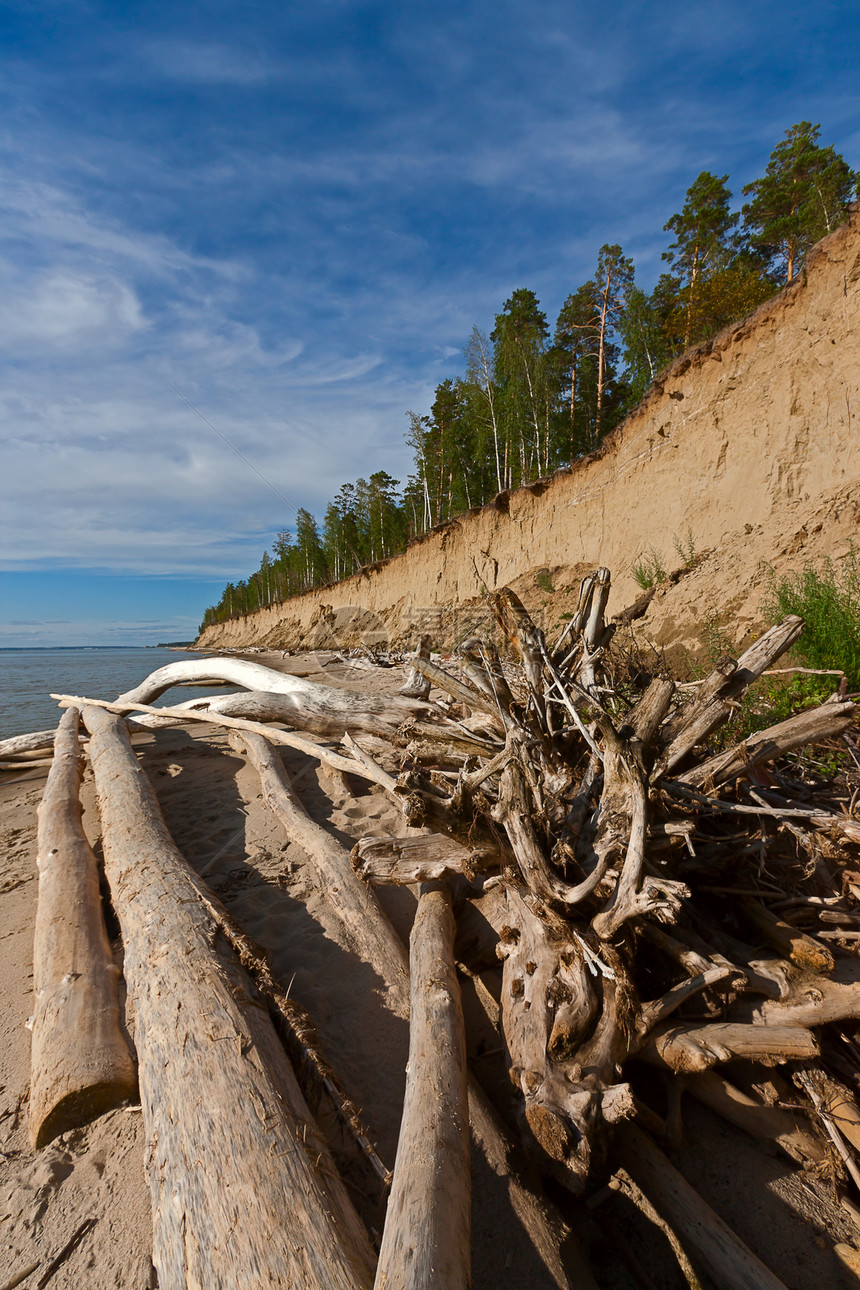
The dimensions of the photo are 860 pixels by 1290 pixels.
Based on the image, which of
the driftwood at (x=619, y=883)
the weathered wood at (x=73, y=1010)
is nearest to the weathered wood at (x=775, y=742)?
the driftwood at (x=619, y=883)

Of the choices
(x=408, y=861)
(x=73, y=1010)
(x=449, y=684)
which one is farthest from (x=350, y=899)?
(x=449, y=684)

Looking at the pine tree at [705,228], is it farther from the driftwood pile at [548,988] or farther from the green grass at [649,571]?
the driftwood pile at [548,988]

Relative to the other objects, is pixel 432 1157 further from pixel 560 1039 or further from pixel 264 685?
pixel 264 685

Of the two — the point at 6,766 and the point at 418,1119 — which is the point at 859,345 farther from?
the point at 6,766

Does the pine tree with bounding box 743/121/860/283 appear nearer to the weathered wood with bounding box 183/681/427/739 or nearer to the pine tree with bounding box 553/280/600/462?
the pine tree with bounding box 553/280/600/462

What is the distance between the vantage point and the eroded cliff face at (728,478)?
26.6 feet

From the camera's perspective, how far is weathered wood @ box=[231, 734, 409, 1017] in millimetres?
2826

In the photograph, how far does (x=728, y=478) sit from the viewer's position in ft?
32.4

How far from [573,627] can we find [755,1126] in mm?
2472

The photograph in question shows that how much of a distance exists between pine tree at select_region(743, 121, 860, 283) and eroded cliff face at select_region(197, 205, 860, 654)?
1365 centimetres

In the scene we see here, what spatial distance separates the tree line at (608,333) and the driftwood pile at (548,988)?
58.5 feet

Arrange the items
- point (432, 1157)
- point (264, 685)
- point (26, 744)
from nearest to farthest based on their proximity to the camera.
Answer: point (432, 1157), point (264, 685), point (26, 744)

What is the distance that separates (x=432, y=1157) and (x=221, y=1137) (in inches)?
27.2

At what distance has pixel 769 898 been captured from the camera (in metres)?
2.65
